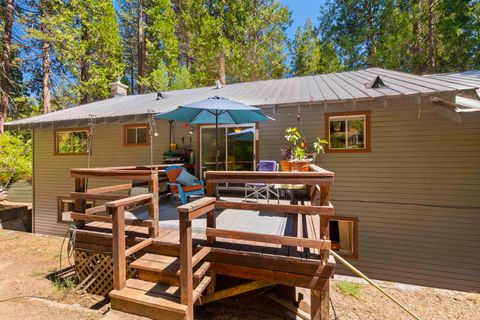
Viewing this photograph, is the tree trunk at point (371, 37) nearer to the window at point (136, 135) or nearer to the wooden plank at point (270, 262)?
the window at point (136, 135)

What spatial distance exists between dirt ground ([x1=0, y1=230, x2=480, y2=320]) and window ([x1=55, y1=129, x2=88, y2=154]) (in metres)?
5.25

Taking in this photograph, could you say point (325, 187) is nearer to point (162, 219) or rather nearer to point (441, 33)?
point (162, 219)

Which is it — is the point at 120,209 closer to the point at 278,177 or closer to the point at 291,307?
the point at 278,177

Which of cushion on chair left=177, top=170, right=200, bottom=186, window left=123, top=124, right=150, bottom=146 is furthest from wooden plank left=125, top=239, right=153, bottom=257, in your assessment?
window left=123, top=124, right=150, bottom=146

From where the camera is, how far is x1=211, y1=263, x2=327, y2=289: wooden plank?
8.89 feet


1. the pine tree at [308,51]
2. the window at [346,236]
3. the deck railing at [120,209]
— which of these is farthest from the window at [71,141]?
the pine tree at [308,51]

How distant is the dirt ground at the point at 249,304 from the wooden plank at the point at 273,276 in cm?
74

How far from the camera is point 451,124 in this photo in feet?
17.0

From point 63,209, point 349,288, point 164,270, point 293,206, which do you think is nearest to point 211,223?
point 164,270

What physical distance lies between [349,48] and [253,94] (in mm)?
10671

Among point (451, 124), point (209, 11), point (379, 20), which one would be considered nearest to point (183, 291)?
point (451, 124)

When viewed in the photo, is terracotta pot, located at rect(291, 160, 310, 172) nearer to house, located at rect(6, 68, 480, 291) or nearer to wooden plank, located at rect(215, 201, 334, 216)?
wooden plank, located at rect(215, 201, 334, 216)

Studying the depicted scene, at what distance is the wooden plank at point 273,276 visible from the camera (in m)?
2.71

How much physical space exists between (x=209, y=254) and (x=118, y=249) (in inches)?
42.4
